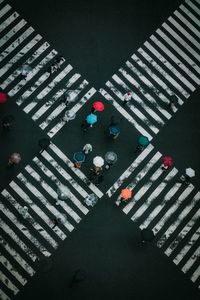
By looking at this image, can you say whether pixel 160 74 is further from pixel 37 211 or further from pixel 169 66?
pixel 37 211

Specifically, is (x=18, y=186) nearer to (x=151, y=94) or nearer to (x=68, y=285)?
(x=68, y=285)

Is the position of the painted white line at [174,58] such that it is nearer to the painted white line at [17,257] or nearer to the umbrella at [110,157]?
the umbrella at [110,157]

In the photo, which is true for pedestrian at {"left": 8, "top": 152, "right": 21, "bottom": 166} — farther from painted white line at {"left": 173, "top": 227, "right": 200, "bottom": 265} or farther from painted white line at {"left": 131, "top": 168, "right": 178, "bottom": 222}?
painted white line at {"left": 173, "top": 227, "right": 200, "bottom": 265}

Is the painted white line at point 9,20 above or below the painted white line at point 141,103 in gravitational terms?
below

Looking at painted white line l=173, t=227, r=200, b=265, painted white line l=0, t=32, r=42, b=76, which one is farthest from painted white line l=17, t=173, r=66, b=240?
painted white line l=173, t=227, r=200, b=265

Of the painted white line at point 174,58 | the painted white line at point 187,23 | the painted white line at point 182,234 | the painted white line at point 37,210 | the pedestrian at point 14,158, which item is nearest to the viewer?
the painted white line at point 37,210

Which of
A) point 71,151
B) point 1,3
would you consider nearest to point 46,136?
point 71,151

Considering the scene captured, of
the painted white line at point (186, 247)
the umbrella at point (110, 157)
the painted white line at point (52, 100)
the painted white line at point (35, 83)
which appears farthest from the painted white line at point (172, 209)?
the painted white line at point (35, 83)
